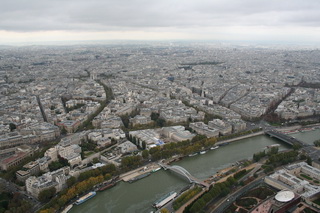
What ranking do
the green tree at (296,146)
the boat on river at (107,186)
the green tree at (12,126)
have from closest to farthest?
the boat on river at (107,186) < the green tree at (296,146) < the green tree at (12,126)

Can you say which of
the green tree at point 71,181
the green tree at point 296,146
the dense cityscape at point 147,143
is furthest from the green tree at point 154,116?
the green tree at point 71,181

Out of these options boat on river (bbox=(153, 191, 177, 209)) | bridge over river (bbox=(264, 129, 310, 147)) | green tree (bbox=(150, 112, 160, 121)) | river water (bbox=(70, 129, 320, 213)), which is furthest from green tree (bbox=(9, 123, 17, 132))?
bridge over river (bbox=(264, 129, 310, 147))

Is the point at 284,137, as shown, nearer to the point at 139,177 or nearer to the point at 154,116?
the point at 154,116

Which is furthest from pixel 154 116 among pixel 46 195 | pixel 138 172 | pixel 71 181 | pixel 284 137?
pixel 46 195

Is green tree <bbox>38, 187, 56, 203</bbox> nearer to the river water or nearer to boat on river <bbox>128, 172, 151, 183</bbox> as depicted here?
the river water

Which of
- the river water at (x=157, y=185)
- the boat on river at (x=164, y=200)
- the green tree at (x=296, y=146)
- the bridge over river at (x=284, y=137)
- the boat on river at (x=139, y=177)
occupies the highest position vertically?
the green tree at (x=296, y=146)

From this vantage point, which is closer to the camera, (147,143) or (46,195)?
(46,195)

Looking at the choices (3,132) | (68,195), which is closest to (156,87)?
(3,132)

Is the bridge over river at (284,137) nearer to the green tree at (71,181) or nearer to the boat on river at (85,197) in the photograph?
the boat on river at (85,197)
